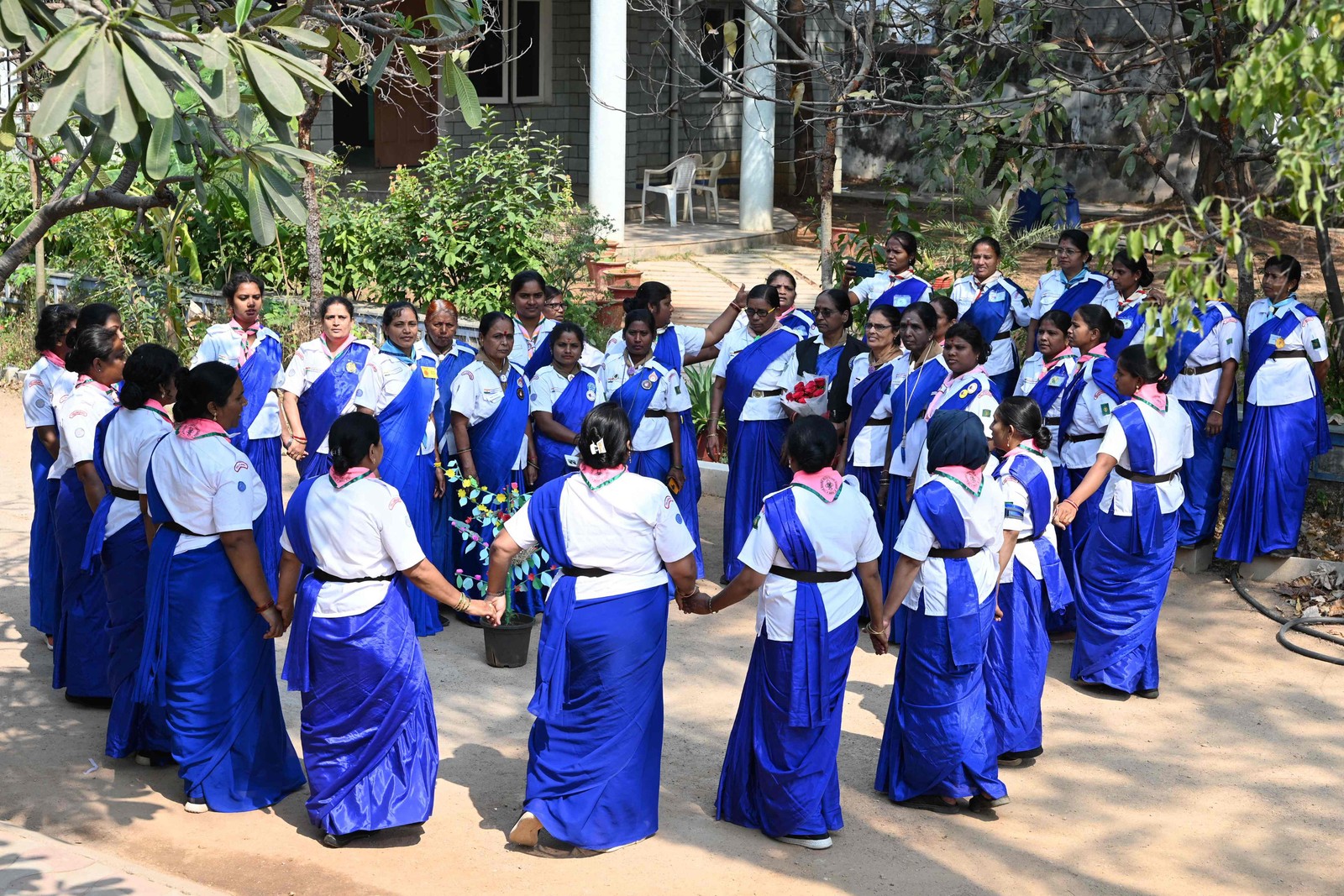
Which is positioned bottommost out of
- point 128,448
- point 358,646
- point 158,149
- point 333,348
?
point 358,646

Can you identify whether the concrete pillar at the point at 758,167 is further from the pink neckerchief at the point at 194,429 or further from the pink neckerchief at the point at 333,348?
the pink neckerchief at the point at 194,429

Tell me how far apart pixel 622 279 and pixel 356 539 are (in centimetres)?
868

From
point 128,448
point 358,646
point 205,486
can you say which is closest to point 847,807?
point 358,646

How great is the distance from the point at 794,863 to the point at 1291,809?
2045 mm

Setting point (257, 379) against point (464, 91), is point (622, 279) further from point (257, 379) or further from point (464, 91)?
point (464, 91)

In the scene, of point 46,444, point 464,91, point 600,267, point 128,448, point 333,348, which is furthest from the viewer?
point 600,267

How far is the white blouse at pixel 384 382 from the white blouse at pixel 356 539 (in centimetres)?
217

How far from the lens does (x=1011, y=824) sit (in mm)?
5277

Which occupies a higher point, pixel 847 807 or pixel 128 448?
pixel 128 448

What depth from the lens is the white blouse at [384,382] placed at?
22.9 ft

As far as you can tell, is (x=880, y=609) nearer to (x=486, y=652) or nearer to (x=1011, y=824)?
(x=1011, y=824)

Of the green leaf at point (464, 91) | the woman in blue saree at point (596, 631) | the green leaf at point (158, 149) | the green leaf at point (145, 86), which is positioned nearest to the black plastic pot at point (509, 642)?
the woman in blue saree at point (596, 631)

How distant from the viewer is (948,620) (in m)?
5.11

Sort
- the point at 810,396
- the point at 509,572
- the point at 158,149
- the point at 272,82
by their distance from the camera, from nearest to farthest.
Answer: the point at 272,82, the point at 158,149, the point at 509,572, the point at 810,396
